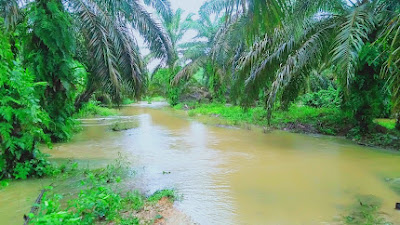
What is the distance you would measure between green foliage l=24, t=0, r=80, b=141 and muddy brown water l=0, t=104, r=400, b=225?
1.39m

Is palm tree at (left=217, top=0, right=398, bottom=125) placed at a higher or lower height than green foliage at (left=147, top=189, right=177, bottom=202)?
higher

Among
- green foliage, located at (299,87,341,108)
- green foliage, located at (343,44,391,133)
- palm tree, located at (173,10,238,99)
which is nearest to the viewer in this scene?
green foliage, located at (343,44,391,133)

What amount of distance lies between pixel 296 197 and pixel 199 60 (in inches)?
647

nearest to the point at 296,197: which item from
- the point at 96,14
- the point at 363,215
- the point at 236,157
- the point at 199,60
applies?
the point at 363,215

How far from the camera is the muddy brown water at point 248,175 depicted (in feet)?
11.6

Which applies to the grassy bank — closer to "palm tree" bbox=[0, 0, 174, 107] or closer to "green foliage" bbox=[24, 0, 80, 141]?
"green foliage" bbox=[24, 0, 80, 141]

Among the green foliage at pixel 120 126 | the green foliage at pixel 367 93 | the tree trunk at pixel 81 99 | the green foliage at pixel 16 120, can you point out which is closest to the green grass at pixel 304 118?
the green foliage at pixel 367 93

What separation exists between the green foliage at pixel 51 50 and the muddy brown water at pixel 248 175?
4.56 feet

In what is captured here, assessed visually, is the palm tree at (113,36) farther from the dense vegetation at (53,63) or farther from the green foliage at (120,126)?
the green foliage at (120,126)

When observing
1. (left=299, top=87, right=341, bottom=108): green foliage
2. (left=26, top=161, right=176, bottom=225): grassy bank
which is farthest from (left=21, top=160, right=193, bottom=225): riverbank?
(left=299, top=87, right=341, bottom=108): green foliage

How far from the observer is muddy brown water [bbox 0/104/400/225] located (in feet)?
11.6

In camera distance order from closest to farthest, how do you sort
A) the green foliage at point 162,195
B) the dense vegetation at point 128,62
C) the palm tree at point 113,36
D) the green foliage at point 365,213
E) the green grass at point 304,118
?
1. the green foliage at point 365,213
2. the green foliage at point 162,195
3. the dense vegetation at point 128,62
4. the palm tree at point 113,36
5. the green grass at point 304,118

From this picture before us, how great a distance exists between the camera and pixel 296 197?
13.3 feet

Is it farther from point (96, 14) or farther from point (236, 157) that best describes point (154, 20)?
point (236, 157)
